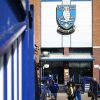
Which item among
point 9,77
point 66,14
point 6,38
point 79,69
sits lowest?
point 79,69

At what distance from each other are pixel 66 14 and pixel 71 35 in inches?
97.0

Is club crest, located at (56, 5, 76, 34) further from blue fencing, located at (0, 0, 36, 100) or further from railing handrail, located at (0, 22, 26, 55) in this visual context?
railing handrail, located at (0, 22, 26, 55)

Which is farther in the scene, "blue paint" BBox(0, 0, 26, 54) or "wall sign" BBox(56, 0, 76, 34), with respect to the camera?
"wall sign" BBox(56, 0, 76, 34)

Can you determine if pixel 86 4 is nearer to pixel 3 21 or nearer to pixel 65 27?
pixel 65 27

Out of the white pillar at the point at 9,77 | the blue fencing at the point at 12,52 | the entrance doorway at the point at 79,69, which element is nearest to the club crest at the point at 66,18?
the entrance doorway at the point at 79,69

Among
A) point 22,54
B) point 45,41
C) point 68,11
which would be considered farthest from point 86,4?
point 22,54

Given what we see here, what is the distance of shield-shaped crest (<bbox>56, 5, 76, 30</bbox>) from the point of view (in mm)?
52938

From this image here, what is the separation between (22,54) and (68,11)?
48772mm

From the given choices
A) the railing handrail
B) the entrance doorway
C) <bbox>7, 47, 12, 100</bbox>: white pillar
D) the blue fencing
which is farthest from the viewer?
the entrance doorway

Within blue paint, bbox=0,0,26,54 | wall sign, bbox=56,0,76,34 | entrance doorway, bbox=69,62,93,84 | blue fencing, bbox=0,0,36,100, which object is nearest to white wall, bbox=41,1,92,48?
wall sign, bbox=56,0,76,34

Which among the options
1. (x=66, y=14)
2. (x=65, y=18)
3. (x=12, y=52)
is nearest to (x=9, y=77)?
(x=12, y=52)

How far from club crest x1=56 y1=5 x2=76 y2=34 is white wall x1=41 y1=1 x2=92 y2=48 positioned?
54 centimetres

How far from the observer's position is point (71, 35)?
2128 inches

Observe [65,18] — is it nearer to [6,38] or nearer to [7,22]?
[7,22]
